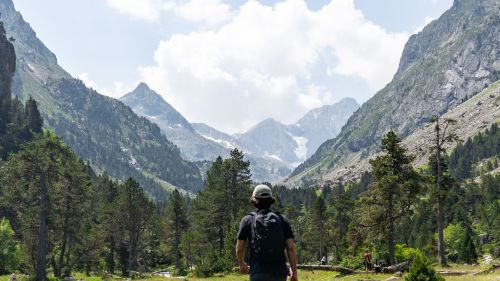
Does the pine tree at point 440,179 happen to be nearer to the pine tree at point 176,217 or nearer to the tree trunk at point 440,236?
the tree trunk at point 440,236

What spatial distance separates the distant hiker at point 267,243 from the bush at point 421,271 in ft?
29.8

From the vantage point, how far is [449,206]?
443ft

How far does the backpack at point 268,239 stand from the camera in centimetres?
861

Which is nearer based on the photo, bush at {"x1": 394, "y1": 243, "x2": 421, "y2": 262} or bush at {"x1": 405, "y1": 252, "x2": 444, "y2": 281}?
bush at {"x1": 405, "y1": 252, "x2": 444, "y2": 281}

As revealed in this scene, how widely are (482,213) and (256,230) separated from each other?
477 ft

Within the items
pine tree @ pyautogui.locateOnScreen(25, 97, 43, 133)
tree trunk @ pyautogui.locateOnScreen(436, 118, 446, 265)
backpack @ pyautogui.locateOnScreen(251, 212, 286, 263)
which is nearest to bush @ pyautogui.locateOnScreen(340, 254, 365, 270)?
tree trunk @ pyautogui.locateOnScreen(436, 118, 446, 265)

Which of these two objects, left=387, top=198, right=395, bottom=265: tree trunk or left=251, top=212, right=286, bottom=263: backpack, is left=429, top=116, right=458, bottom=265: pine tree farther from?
left=251, top=212, right=286, bottom=263: backpack

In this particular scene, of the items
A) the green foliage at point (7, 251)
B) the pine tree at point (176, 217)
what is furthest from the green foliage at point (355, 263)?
the green foliage at point (7, 251)

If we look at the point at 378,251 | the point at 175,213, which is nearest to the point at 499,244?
the point at 378,251

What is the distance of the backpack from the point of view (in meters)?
8.61

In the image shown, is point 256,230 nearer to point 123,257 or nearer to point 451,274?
point 451,274

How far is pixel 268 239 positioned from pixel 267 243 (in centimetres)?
8

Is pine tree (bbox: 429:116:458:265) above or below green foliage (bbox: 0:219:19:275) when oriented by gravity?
above

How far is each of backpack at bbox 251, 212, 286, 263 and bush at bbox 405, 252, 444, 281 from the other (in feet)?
31.0
